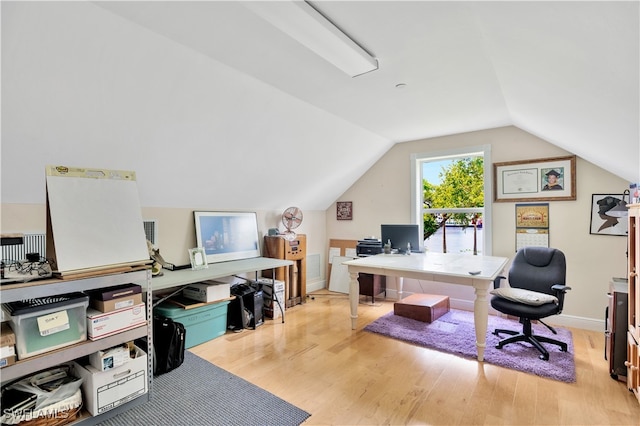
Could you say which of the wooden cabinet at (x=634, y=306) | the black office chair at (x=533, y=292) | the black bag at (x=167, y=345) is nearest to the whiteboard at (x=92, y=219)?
the black bag at (x=167, y=345)

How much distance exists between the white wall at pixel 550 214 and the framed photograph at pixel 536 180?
0.07 meters

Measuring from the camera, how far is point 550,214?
368 centimetres

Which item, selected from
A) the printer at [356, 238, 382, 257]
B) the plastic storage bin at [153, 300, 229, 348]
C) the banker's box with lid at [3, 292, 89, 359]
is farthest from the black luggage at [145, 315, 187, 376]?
the printer at [356, 238, 382, 257]

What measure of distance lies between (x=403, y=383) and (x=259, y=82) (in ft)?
8.77

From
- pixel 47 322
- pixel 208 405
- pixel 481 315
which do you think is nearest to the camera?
pixel 47 322

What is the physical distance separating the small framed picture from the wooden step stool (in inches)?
94.7

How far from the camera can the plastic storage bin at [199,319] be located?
2967mm

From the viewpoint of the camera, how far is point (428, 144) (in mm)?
4539

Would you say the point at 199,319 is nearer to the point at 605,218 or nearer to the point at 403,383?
the point at 403,383

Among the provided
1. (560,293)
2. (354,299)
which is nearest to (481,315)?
(560,293)

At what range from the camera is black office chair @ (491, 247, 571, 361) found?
269cm

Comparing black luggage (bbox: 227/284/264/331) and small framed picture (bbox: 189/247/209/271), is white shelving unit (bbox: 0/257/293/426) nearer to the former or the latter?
small framed picture (bbox: 189/247/209/271)

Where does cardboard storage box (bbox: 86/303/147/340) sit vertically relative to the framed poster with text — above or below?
below

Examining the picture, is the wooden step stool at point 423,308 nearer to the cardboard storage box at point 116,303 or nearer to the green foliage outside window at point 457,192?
the green foliage outside window at point 457,192
